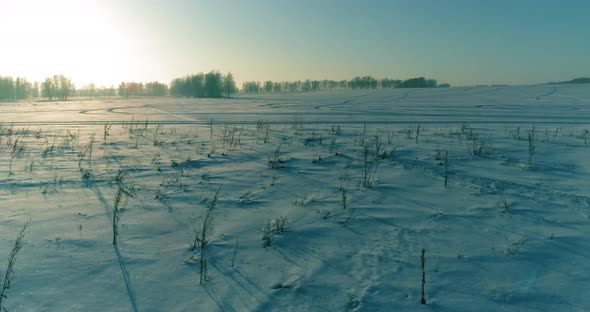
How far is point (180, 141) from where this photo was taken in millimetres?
10555

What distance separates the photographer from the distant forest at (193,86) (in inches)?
3639

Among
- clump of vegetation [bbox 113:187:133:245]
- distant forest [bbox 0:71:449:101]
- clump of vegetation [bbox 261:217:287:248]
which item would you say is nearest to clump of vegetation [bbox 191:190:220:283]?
clump of vegetation [bbox 261:217:287:248]

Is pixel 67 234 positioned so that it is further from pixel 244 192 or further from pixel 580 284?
pixel 580 284

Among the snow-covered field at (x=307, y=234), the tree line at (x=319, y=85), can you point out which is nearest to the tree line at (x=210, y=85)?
the tree line at (x=319, y=85)

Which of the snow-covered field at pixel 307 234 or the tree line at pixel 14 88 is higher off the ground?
the tree line at pixel 14 88

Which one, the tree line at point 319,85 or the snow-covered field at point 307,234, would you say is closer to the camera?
the snow-covered field at point 307,234

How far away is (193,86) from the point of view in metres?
95.8

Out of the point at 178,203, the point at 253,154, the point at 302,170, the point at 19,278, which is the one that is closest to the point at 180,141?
the point at 253,154

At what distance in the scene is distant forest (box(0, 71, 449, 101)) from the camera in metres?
92.4

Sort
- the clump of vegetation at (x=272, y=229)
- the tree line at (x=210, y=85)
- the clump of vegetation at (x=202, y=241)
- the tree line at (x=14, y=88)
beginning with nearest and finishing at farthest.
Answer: the clump of vegetation at (x=202, y=241) → the clump of vegetation at (x=272, y=229) → the tree line at (x=210, y=85) → the tree line at (x=14, y=88)

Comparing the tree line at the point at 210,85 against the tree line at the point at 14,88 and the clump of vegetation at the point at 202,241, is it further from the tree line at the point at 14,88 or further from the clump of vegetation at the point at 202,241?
the clump of vegetation at the point at 202,241

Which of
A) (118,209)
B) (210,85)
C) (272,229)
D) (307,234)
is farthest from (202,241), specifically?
(210,85)

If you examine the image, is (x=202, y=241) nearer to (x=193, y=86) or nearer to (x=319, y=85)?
(x=193, y=86)

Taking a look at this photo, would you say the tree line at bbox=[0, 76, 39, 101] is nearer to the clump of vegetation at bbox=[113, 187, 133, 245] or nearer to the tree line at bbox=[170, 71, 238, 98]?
the tree line at bbox=[170, 71, 238, 98]
